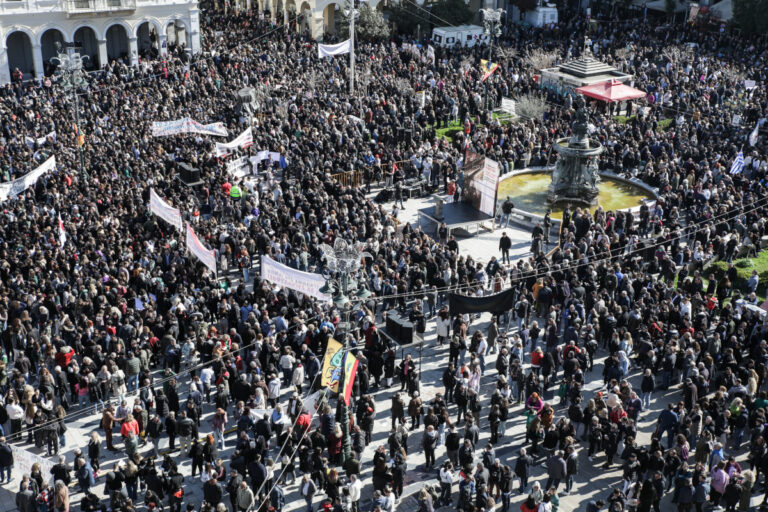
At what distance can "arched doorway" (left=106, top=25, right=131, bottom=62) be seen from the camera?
179ft

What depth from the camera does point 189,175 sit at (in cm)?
2953

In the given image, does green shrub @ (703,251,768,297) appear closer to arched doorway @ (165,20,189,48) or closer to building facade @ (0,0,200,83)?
building facade @ (0,0,200,83)

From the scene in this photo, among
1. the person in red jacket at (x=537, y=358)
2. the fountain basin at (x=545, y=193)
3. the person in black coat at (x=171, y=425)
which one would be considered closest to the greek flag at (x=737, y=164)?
the fountain basin at (x=545, y=193)

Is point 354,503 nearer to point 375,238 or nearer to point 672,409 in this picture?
point 672,409

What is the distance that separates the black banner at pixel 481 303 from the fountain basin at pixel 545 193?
29.7 feet

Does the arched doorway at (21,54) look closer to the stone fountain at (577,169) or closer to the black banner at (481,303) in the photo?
the stone fountain at (577,169)

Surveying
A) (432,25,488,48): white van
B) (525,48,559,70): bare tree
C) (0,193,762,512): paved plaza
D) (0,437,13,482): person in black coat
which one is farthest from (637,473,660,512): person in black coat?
(432,25,488,48): white van

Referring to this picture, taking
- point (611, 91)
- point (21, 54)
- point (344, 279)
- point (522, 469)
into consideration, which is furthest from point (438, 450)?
point (21, 54)

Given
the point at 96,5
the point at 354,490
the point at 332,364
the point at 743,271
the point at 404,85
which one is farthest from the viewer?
the point at 96,5

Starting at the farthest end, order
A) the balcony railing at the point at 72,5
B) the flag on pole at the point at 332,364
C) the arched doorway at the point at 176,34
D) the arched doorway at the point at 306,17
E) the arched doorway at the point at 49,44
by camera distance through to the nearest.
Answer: the arched doorway at the point at 306,17 → the arched doorway at the point at 176,34 → the arched doorway at the point at 49,44 → the balcony railing at the point at 72,5 → the flag on pole at the point at 332,364

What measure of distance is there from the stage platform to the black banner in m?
7.05

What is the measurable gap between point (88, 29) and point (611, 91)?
Result: 106ft

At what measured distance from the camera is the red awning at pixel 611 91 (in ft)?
128

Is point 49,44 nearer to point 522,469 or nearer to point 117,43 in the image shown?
point 117,43
